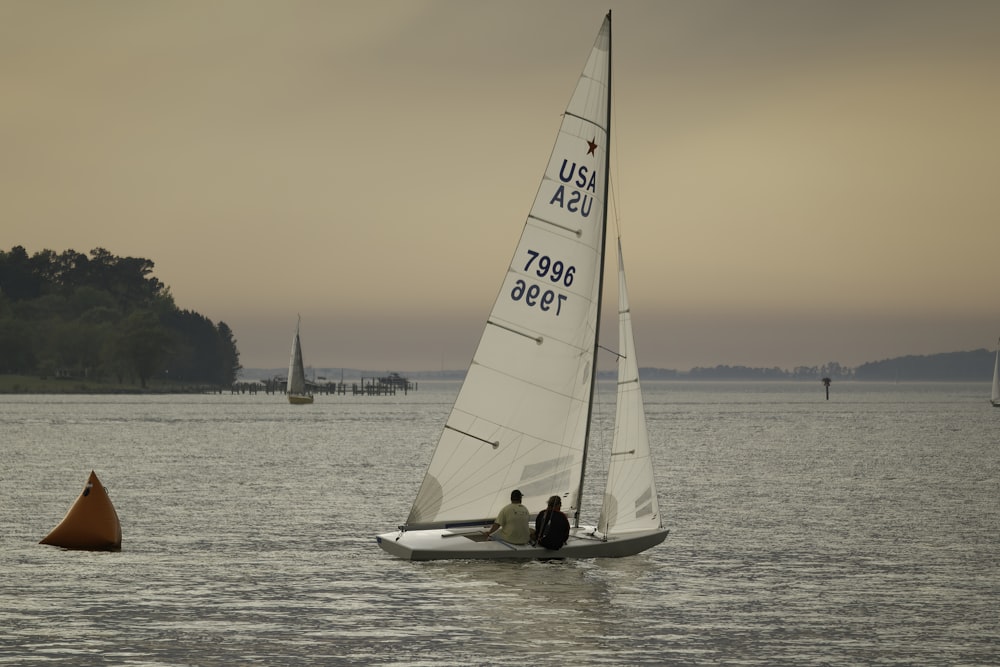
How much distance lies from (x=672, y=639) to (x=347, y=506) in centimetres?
3048

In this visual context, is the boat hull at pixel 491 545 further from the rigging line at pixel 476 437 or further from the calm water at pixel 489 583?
the rigging line at pixel 476 437

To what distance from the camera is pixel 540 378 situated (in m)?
30.3

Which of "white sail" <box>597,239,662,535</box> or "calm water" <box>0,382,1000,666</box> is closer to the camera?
"calm water" <box>0,382,1000,666</box>

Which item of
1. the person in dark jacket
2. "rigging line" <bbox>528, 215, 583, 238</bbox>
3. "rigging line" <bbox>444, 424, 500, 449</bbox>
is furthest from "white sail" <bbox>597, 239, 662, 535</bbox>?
"rigging line" <bbox>444, 424, 500, 449</bbox>

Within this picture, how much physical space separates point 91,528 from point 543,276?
16.0 metres

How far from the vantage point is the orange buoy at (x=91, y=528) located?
3700 cm

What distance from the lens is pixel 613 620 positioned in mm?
26344

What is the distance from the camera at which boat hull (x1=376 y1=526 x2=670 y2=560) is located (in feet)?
98.9

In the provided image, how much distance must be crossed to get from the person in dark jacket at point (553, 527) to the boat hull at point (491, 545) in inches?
9.0

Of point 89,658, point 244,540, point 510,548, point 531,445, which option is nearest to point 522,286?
point 531,445

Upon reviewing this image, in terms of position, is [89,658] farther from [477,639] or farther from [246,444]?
[246,444]

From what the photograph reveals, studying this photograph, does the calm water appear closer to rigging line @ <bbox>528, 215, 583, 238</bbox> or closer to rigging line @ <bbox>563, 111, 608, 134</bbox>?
rigging line @ <bbox>528, 215, 583, 238</bbox>

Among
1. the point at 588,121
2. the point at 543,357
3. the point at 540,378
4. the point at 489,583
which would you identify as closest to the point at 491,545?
the point at 489,583

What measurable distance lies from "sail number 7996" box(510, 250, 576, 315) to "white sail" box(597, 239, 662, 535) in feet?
9.03
